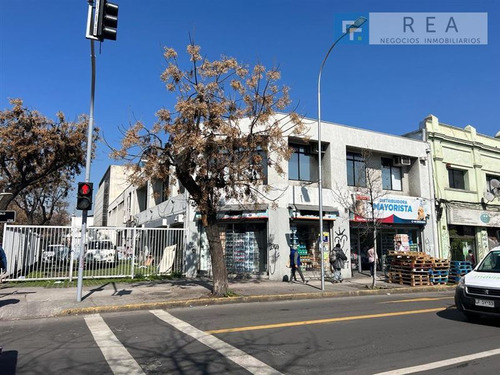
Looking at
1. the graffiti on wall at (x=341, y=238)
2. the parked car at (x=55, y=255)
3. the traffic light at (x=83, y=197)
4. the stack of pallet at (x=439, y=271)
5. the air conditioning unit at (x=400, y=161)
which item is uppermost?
the air conditioning unit at (x=400, y=161)

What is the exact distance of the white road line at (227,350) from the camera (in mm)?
5426

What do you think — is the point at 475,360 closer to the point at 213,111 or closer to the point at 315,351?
the point at 315,351

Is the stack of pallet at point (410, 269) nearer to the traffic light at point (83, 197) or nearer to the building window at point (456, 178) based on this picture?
the building window at point (456, 178)

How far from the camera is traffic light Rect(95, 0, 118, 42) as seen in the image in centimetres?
927

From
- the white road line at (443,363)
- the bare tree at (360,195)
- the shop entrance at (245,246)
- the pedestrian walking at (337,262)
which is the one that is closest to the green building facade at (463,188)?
the bare tree at (360,195)

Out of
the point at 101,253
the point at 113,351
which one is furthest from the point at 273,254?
the point at 113,351

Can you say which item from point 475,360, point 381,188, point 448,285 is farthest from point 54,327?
point 381,188

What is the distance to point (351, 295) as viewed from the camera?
1498 cm

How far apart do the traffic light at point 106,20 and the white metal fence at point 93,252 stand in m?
9.96

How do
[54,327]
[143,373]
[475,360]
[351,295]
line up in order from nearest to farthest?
[143,373]
[475,360]
[54,327]
[351,295]

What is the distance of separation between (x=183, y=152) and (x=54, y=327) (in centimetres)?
595

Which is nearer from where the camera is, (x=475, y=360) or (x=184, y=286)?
(x=475, y=360)

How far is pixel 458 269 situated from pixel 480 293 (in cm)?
1232

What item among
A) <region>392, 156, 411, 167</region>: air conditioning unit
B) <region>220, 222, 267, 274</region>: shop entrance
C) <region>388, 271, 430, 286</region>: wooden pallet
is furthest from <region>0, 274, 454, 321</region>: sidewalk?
<region>392, 156, 411, 167</region>: air conditioning unit
